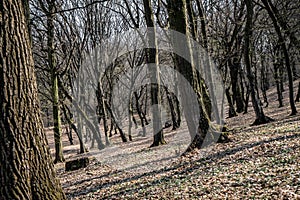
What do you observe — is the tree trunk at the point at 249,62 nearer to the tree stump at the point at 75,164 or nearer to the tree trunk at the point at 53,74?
the tree stump at the point at 75,164

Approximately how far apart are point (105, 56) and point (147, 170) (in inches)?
758

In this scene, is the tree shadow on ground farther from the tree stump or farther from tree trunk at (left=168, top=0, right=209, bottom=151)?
the tree stump

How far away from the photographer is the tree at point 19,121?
3307mm

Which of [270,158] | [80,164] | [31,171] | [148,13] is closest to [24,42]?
[31,171]

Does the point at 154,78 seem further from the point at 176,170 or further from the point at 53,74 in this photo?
the point at 176,170

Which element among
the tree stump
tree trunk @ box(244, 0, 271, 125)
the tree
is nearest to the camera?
the tree

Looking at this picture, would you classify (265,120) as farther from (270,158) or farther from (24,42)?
(24,42)

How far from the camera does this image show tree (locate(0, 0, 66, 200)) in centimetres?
331

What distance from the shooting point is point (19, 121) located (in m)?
3.38

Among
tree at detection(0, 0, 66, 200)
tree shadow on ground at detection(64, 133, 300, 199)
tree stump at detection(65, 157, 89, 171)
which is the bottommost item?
tree stump at detection(65, 157, 89, 171)

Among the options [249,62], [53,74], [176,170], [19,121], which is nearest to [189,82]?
[176,170]

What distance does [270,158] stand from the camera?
276 inches

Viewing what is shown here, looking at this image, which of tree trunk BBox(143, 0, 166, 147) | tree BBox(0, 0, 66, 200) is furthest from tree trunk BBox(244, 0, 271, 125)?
tree BBox(0, 0, 66, 200)

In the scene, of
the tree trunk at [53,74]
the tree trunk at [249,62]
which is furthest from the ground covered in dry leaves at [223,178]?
the tree trunk at [53,74]
